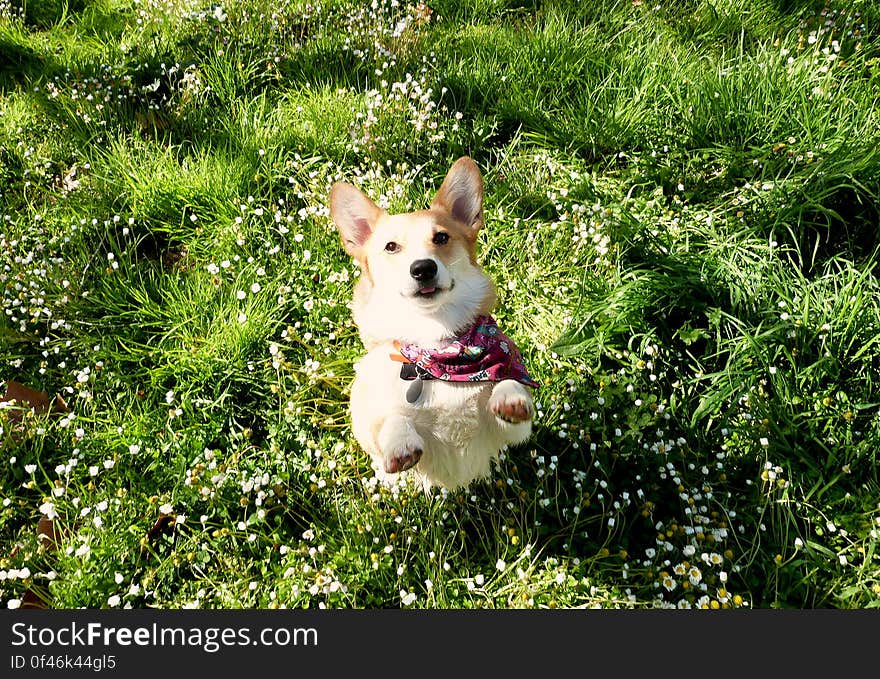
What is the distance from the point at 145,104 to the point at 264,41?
1009 millimetres

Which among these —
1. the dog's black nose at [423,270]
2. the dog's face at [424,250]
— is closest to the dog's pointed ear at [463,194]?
the dog's face at [424,250]

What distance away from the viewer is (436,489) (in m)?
2.64

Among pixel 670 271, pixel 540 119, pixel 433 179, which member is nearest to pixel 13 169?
pixel 433 179

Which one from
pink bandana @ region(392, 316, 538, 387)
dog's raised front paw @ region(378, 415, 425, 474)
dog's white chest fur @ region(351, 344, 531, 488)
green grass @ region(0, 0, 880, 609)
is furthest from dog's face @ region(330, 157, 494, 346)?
green grass @ region(0, 0, 880, 609)

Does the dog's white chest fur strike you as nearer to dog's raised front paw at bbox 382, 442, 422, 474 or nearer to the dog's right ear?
dog's raised front paw at bbox 382, 442, 422, 474

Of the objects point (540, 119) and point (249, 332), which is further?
point (540, 119)

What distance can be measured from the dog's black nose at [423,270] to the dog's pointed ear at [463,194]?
0.46 metres

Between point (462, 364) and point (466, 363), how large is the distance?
2 centimetres

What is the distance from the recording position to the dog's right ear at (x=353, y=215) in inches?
91.4

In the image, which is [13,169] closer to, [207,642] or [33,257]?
[33,257]

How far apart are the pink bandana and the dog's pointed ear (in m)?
0.55

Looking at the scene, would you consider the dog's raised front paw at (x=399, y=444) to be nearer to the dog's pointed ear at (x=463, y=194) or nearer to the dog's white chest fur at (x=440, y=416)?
the dog's white chest fur at (x=440, y=416)

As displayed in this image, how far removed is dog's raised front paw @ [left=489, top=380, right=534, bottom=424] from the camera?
1.99 meters

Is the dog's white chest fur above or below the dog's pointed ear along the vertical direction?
below
